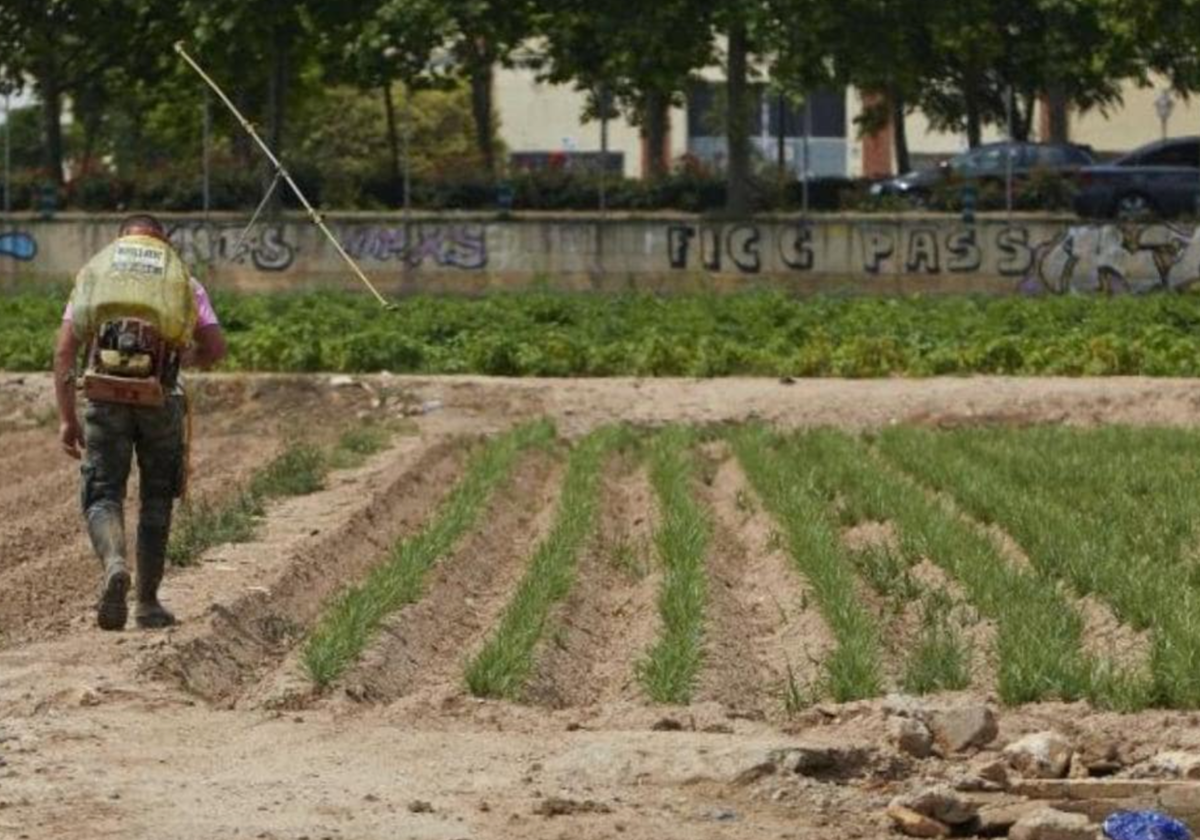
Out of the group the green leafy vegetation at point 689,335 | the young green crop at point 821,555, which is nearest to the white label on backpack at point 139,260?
the young green crop at point 821,555

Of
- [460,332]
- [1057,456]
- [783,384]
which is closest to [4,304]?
[460,332]

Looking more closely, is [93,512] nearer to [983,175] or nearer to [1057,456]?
[1057,456]

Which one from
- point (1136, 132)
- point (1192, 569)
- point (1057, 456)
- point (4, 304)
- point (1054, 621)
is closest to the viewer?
point (1054, 621)

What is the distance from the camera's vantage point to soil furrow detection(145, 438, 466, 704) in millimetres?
12383

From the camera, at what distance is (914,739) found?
1027 cm

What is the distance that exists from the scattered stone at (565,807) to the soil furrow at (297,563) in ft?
8.27

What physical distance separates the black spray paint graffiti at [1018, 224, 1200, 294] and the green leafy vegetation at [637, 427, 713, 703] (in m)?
19.6

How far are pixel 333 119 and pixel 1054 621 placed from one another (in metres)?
55.8

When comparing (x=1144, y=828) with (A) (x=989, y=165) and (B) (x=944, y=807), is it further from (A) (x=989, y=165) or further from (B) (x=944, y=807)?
(A) (x=989, y=165)

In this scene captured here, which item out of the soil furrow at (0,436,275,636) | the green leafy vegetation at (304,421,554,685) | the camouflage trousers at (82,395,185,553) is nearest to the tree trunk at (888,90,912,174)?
the green leafy vegetation at (304,421,554,685)

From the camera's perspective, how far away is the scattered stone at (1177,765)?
971cm

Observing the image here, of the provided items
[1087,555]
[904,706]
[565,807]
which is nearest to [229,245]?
[1087,555]

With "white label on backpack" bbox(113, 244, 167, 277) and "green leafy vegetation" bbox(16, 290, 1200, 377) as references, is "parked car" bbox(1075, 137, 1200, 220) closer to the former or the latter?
"green leafy vegetation" bbox(16, 290, 1200, 377)

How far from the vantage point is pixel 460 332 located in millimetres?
34250
